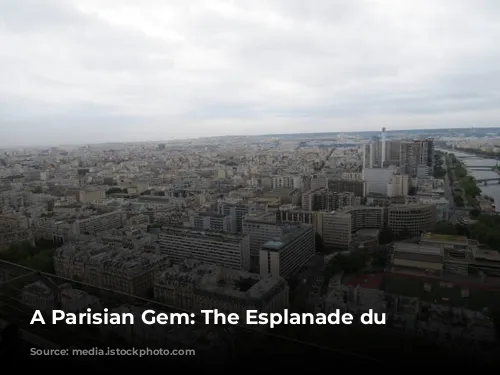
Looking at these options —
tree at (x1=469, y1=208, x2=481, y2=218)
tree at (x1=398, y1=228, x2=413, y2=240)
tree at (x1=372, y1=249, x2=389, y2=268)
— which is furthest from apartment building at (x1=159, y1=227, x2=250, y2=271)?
tree at (x1=469, y1=208, x2=481, y2=218)

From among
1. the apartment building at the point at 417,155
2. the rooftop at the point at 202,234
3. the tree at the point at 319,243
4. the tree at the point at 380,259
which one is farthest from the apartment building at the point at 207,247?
the apartment building at the point at 417,155

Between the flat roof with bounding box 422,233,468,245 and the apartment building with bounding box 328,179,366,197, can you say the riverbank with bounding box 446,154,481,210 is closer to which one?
the apartment building with bounding box 328,179,366,197

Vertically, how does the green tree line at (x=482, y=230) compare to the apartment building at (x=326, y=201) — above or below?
below

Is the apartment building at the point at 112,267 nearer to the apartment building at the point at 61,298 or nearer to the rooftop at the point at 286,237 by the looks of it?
the rooftop at the point at 286,237

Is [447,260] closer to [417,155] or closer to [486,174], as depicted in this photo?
[417,155]

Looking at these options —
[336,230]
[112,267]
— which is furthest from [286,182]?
[112,267]

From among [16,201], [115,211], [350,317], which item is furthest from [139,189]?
[350,317]
